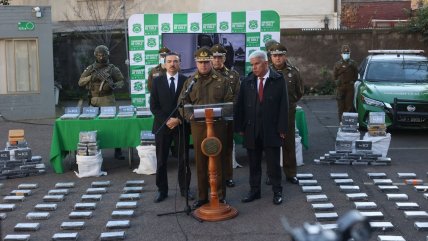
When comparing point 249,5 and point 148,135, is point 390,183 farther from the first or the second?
point 249,5

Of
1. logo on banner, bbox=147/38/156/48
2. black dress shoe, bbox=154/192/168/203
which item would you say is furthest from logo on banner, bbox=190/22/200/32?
black dress shoe, bbox=154/192/168/203

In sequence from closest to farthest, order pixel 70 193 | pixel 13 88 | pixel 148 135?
pixel 70 193
pixel 148 135
pixel 13 88

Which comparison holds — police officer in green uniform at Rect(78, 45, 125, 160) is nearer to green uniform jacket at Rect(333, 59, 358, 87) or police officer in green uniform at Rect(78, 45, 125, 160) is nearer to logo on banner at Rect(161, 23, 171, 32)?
logo on banner at Rect(161, 23, 171, 32)

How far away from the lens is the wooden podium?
6711 millimetres

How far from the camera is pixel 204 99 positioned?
714 centimetres

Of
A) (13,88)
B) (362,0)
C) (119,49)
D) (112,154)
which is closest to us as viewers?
(112,154)

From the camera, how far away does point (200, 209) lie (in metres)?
6.94

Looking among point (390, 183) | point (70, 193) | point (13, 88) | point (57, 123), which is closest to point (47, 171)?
point (57, 123)

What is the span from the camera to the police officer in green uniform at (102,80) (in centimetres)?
1011

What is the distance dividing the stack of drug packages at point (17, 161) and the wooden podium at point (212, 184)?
366 cm

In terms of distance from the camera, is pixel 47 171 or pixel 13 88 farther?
pixel 13 88

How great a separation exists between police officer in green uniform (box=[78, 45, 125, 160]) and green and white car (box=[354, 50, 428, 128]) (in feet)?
17.6

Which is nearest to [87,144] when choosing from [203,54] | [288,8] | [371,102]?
[203,54]

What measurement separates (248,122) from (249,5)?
61.1ft
